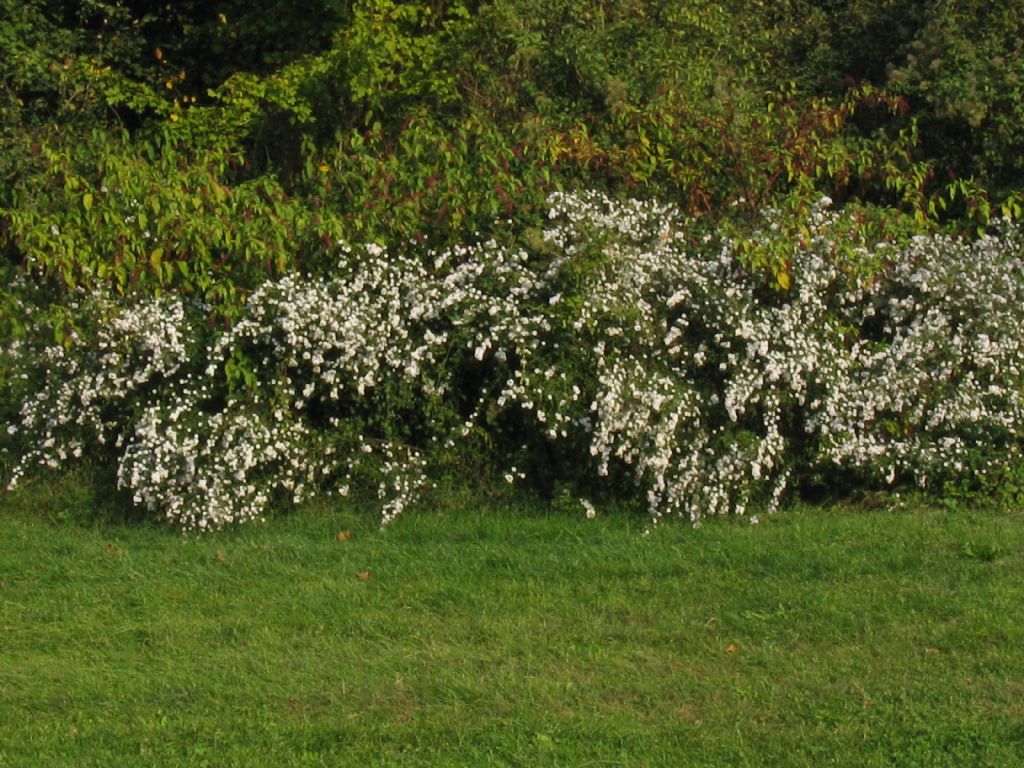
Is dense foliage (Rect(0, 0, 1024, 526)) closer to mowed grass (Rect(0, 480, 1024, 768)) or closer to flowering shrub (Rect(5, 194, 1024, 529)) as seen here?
flowering shrub (Rect(5, 194, 1024, 529))

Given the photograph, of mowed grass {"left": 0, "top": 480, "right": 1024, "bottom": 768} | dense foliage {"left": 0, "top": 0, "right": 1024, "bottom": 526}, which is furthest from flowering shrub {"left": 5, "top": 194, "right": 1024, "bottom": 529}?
mowed grass {"left": 0, "top": 480, "right": 1024, "bottom": 768}

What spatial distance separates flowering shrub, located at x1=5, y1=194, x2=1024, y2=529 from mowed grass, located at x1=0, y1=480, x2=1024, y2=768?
287 millimetres

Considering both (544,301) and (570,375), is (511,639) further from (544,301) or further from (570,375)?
(544,301)

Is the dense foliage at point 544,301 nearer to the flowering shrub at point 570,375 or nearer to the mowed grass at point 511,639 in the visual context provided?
the flowering shrub at point 570,375

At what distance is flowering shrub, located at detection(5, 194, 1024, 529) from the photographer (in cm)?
724

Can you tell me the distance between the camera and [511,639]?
5.76 m

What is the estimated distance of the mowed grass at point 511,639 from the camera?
4.83 meters

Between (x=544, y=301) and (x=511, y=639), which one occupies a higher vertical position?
(x=544, y=301)

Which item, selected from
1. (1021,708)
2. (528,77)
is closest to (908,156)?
(528,77)

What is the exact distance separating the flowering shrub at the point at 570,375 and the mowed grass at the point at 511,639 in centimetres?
29

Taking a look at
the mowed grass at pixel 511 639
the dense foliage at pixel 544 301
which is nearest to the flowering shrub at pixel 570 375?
the dense foliage at pixel 544 301

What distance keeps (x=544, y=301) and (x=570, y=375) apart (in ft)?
1.63

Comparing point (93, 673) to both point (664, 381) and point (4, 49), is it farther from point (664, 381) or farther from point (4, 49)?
point (4, 49)

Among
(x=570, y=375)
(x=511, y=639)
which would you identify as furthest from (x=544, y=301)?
(x=511, y=639)
